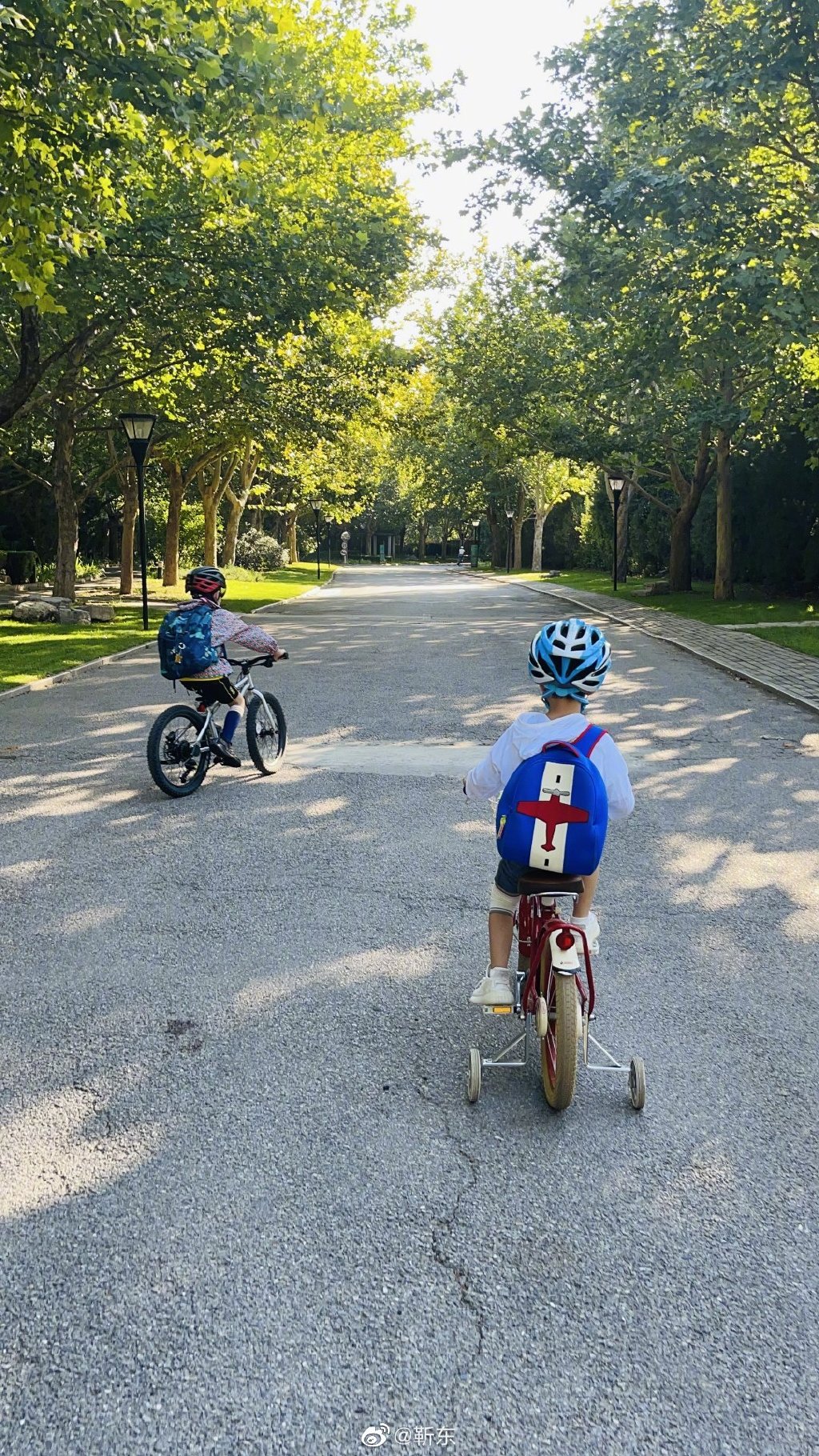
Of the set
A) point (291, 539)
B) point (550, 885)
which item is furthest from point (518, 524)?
point (550, 885)

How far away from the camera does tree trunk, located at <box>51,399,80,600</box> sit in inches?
934

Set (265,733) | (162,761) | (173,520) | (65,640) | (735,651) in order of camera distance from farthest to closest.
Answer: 1. (173,520)
2. (65,640)
3. (735,651)
4. (265,733)
5. (162,761)

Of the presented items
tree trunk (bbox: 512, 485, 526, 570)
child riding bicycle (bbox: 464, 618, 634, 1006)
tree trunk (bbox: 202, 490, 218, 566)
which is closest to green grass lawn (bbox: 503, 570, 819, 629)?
tree trunk (bbox: 202, 490, 218, 566)

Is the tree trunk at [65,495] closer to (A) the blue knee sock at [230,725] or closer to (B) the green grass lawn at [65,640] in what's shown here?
(B) the green grass lawn at [65,640]

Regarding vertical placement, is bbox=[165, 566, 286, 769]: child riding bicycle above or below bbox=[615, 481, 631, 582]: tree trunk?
below

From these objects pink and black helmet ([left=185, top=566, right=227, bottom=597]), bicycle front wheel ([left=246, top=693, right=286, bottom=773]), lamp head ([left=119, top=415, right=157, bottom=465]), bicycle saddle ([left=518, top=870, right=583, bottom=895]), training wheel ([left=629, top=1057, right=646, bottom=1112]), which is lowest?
training wheel ([left=629, top=1057, right=646, bottom=1112])

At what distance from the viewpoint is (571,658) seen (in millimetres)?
3752

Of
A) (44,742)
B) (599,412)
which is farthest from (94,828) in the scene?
(599,412)

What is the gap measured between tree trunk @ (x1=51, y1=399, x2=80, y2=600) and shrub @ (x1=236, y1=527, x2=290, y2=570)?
29816mm

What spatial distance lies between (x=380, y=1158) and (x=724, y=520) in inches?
1028

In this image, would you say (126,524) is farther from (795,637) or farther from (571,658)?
(571,658)

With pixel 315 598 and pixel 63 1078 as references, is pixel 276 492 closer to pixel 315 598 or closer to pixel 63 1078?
pixel 315 598

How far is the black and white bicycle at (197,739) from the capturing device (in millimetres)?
7934

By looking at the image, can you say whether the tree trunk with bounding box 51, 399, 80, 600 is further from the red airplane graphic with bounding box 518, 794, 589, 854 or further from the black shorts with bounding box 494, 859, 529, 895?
the red airplane graphic with bounding box 518, 794, 589, 854
